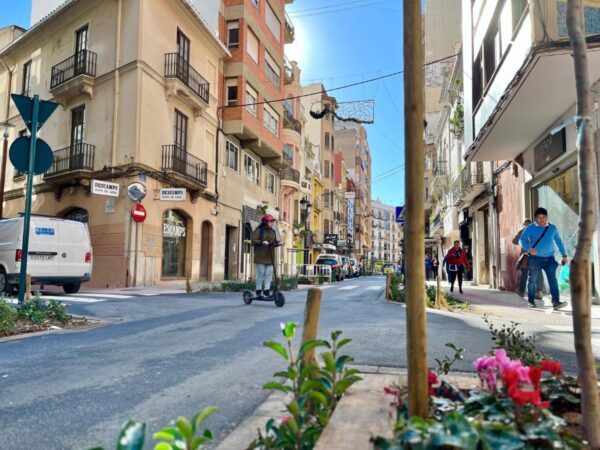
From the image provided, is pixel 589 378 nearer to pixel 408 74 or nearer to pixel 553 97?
pixel 408 74

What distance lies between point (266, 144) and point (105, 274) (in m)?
12.3

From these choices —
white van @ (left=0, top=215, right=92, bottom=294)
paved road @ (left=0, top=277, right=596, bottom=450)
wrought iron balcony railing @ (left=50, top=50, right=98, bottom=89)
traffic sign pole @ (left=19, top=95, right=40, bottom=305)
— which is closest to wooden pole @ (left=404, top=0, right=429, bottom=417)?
paved road @ (left=0, top=277, right=596, bottom=450)

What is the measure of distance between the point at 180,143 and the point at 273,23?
38.4 ft

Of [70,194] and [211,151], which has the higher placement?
[211,151]

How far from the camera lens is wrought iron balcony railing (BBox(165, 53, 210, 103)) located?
61.5 ft

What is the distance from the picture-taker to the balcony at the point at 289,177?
3234cm

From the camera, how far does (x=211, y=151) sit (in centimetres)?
2173

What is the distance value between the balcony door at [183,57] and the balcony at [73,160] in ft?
15.3

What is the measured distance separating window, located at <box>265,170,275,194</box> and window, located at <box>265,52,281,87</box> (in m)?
5.71

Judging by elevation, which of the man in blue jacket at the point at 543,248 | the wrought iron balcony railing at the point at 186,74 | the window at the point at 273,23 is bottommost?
the man in blue jacket at the point at 543,248

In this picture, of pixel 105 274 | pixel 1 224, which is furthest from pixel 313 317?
pixel 105 274

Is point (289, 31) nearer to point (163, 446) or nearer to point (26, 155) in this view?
point (26, 155)

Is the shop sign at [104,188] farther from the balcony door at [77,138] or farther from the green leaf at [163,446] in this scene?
the green leaf at [163,446]

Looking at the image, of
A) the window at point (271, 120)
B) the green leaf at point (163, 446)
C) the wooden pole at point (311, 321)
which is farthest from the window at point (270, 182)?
the green leaf at point (163, 446)
